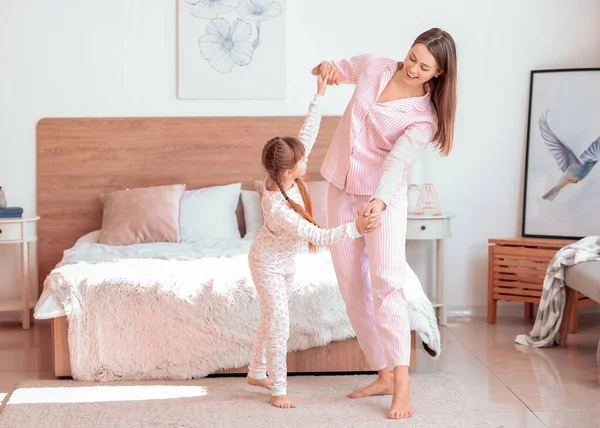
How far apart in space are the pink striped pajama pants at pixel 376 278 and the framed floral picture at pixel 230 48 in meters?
1.90

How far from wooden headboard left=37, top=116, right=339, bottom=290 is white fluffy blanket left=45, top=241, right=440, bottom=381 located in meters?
1.47

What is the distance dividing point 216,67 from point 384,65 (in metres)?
2.03

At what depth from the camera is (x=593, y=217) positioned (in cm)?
486

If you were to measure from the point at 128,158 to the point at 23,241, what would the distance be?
2.51 ft

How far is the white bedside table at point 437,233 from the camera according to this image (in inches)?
187

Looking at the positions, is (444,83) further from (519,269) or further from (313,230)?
(519,269)

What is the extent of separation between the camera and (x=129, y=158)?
4.98 m

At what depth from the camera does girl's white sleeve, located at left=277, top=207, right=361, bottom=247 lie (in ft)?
9.52

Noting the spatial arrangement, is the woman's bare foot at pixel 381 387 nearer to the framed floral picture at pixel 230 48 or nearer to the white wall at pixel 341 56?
the white wall at pixel 341 56

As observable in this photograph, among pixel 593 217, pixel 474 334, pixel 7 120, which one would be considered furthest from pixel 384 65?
pixel 7 120

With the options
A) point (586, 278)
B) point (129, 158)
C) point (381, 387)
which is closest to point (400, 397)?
point (381, 387)

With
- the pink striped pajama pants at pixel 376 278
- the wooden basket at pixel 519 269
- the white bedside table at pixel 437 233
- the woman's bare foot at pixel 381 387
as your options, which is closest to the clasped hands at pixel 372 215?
the pink striped pajama pants at pixel 376 278

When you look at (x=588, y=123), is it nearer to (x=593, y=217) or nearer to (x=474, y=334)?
(x=593, y=217)

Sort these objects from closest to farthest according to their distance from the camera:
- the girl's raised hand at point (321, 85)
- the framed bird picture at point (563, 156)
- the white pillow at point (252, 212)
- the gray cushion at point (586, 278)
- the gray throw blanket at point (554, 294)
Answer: the girl's raised hand at point (321, 85)
the gray cushion at point (586, 278)
the gray throw blanket at point (554, 294)
the white pillow at point (252, 212)
the framed bird picture at point (563, 156)
